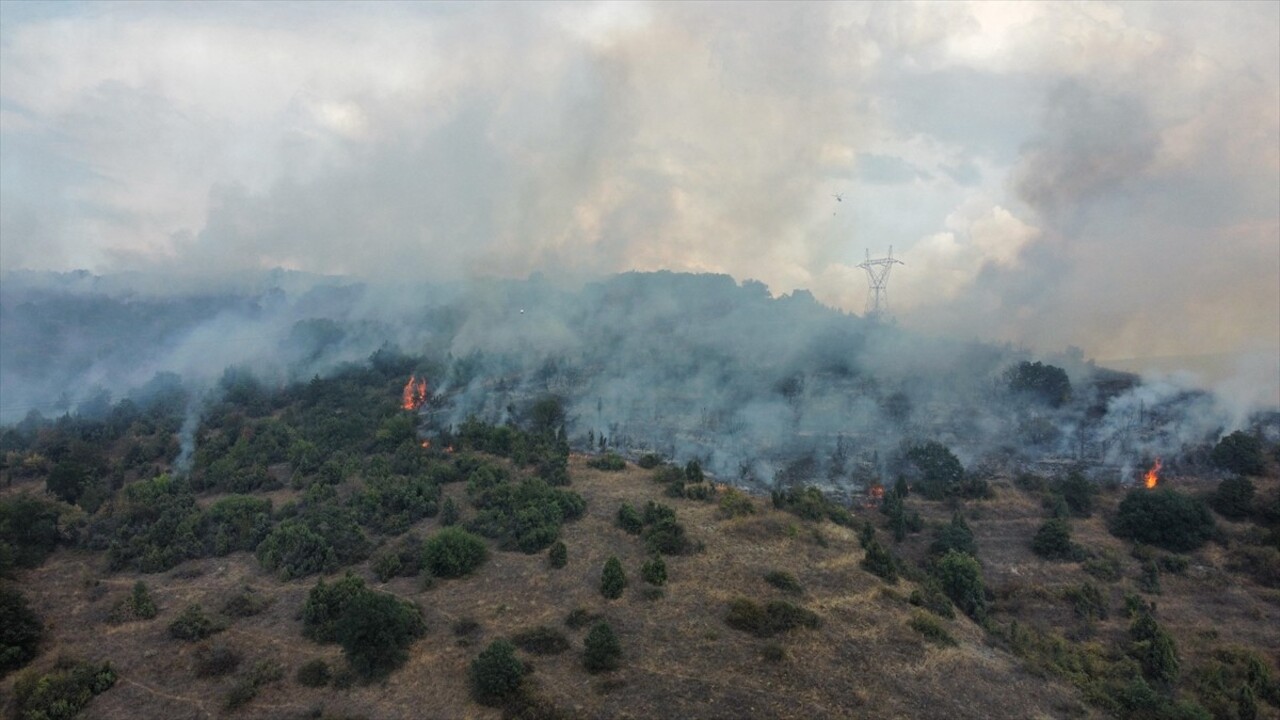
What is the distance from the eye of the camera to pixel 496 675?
122 ft

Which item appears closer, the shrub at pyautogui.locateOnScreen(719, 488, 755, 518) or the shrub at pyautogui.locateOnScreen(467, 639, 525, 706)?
the shrub at pyautogui.locateOnScreen(467, 639, 525, 706)

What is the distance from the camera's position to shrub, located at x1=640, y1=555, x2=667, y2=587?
4888cm

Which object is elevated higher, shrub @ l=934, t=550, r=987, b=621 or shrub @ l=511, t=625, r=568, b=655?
shrub @ l=934, t=550, r=987, b=621

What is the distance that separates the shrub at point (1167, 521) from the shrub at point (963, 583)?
2161 cm

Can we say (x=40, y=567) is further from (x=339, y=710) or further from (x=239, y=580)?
(x=339, y=710)

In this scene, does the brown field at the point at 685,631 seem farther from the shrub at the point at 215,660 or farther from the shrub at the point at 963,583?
the shrub at the point at 963,583

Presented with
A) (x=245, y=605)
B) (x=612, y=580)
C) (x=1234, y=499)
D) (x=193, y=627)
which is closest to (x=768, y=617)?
(x=612, y=580)

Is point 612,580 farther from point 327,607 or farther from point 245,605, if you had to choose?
point 245,605

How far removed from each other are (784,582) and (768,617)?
4.85 meters

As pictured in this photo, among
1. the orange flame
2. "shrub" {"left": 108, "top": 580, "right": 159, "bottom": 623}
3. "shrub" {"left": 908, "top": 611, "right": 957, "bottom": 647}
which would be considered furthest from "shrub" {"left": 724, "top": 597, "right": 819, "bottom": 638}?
the orange flame

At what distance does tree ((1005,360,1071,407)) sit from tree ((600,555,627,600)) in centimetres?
7094

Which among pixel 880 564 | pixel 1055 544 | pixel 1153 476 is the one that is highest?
pixel 1153 476

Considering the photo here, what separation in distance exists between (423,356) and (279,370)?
72.6 feet

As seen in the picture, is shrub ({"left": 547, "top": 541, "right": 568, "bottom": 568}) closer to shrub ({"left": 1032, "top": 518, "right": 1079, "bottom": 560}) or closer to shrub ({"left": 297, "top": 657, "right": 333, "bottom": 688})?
shrub ({"left": 297, "top": 657, "right": 333, "bottom": 688})
